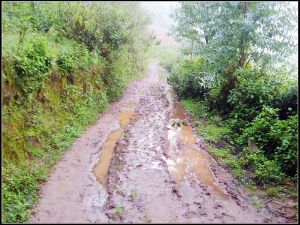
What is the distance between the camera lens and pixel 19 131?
27.4 feet

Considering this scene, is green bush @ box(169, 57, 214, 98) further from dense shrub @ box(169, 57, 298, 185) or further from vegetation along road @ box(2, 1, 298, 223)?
dense shrub @ box(169, 57, 298, 185)

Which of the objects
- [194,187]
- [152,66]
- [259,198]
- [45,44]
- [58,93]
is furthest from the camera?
[152,66]

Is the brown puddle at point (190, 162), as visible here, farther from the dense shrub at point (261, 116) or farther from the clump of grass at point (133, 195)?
the clump of grass at point (133, 195)

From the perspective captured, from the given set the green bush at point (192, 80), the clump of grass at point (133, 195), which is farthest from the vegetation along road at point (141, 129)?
the green bush at point (192, 80)

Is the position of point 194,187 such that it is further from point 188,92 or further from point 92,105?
point 188,92

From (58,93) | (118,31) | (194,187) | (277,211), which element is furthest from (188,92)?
(277,211)

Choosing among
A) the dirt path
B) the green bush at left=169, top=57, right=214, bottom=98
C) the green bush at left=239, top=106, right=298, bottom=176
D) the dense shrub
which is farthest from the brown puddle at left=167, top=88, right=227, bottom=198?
the green bush at left=169, top=57, right=214, bottom=98

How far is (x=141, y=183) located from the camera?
7926 mm

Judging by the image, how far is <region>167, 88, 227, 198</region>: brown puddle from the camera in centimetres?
831

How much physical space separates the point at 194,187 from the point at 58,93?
5.73m

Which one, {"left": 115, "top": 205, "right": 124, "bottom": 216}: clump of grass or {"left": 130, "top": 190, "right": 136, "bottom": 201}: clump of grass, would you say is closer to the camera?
{"left": 115, "top": 205, "right": 124, "bottom": 216}: clump of grass

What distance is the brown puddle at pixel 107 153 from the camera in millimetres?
8406

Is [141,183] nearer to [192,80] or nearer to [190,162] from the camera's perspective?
[190,162]

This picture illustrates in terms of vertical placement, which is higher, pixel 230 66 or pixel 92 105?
pixel 230 66
